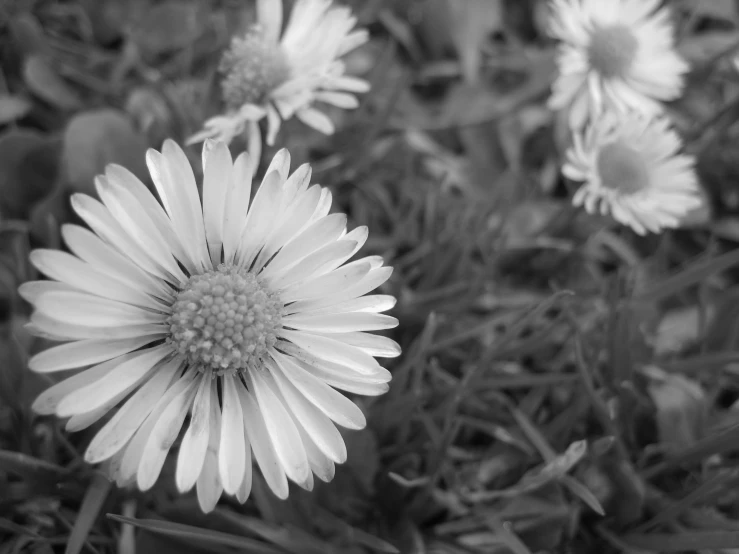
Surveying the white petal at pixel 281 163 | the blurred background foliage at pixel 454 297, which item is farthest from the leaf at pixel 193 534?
the white petal at pixel 281 163

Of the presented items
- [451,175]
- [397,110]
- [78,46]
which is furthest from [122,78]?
[451,175]

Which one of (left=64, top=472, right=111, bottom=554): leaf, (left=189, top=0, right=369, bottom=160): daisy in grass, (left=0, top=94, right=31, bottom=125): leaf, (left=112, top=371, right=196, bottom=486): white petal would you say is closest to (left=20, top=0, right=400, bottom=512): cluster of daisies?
(left=112, top=371, right=196, bottom=486): white petal

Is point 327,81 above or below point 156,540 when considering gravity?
above

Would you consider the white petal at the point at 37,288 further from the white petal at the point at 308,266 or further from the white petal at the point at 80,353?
the white petal at the point at 308,266

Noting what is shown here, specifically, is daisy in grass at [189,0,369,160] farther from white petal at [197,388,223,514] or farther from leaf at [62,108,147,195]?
white petal at [197,388,223,514]

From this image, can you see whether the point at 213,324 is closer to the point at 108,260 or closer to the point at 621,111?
the point at 108,260

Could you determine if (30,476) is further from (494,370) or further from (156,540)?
(494,370)
